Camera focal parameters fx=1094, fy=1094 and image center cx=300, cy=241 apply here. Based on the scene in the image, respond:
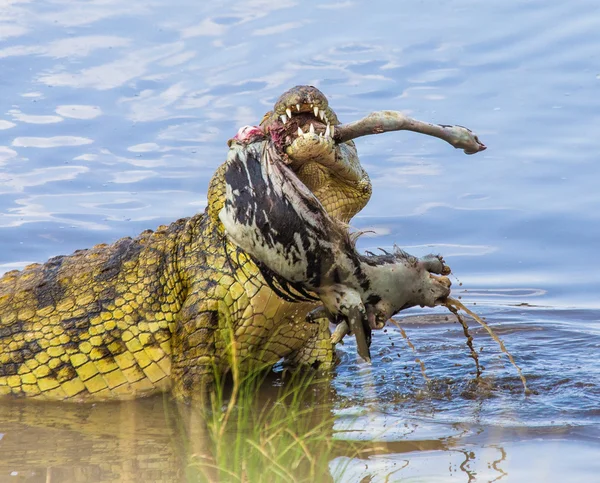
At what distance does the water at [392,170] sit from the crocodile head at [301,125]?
1436 millimetres

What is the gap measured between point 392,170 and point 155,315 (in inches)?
206

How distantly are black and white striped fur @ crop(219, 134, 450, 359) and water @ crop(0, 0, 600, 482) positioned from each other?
816 mm

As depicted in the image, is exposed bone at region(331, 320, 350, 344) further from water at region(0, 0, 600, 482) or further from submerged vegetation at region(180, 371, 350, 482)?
water at region(0, 0, 600, 482)

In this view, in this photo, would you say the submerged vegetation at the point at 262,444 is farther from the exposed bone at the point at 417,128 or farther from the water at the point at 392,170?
the exposed bone at the point at 417,128

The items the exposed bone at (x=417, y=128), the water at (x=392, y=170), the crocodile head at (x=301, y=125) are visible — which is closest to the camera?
the exposed bone at (x=417, y=128)

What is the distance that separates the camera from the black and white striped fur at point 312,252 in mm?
4477

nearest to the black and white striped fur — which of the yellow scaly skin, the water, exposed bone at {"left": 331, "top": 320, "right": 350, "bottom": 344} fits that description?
exposed bone at {"left": 331, "top": 320, "right": 350, "bottom": 344}

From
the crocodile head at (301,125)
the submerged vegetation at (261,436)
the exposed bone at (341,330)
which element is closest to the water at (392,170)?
the submerged vegetation at (261,436)

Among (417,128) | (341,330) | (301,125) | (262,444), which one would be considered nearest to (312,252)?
(341,330)

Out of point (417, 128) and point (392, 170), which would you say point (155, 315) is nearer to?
point (417, 128)

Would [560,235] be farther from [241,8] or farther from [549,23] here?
[241,8]

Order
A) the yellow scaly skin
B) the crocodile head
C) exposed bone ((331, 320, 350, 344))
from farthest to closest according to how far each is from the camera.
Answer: the yellow scaly skin
the crocodile head
exposed bone ((331, 320, 350, 344))

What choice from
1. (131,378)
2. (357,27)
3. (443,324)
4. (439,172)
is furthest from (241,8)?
(131,378)

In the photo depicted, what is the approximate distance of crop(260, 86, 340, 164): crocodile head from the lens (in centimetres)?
490
